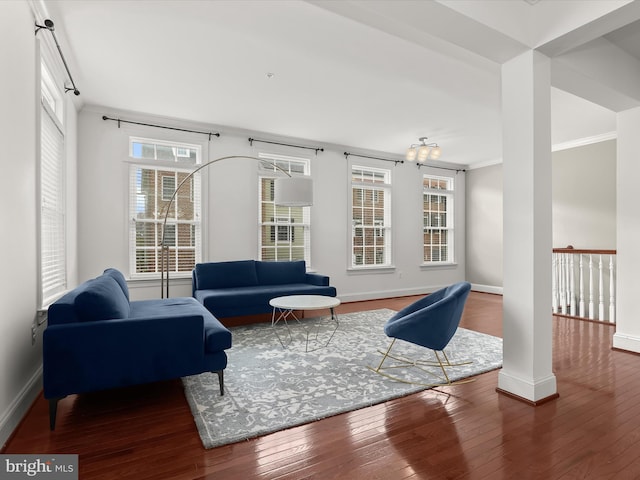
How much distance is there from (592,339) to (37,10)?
6272 mm

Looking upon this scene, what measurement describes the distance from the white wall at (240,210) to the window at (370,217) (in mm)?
168

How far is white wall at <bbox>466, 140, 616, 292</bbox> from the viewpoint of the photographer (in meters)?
5.75

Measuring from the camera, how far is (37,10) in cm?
263

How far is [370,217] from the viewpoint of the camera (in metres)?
7.00

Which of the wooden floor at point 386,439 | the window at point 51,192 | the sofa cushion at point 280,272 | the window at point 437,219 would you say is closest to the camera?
the wooden floor at point 386,439

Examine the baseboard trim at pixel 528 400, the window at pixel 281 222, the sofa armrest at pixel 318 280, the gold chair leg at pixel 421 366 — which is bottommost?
the baseboard trim at pixel 528 400

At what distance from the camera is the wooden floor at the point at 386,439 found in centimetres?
180

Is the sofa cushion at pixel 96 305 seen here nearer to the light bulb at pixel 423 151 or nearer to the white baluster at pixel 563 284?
the light bulb at pixel 423 151

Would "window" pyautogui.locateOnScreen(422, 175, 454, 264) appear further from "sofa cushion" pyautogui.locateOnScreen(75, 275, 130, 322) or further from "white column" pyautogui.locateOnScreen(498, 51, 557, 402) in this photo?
"sofa cushion" pyautogui.locateOnScreen(75, 275, 130, 322)

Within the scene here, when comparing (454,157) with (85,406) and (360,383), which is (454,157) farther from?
(85,406)

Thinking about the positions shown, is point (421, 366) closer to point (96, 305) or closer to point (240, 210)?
point (96, 305)

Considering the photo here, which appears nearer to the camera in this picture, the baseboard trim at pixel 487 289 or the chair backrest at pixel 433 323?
the chair backrest at pixel 433 323

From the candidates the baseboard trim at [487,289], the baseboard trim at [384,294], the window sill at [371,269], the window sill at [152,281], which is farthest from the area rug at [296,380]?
the baseboard trim at [487,289]

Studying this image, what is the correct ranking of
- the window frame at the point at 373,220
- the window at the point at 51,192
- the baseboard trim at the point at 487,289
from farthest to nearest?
the baseboard trim at the point at 487,289
the window frame at the point at 373,220
the window at the point at 51,192
